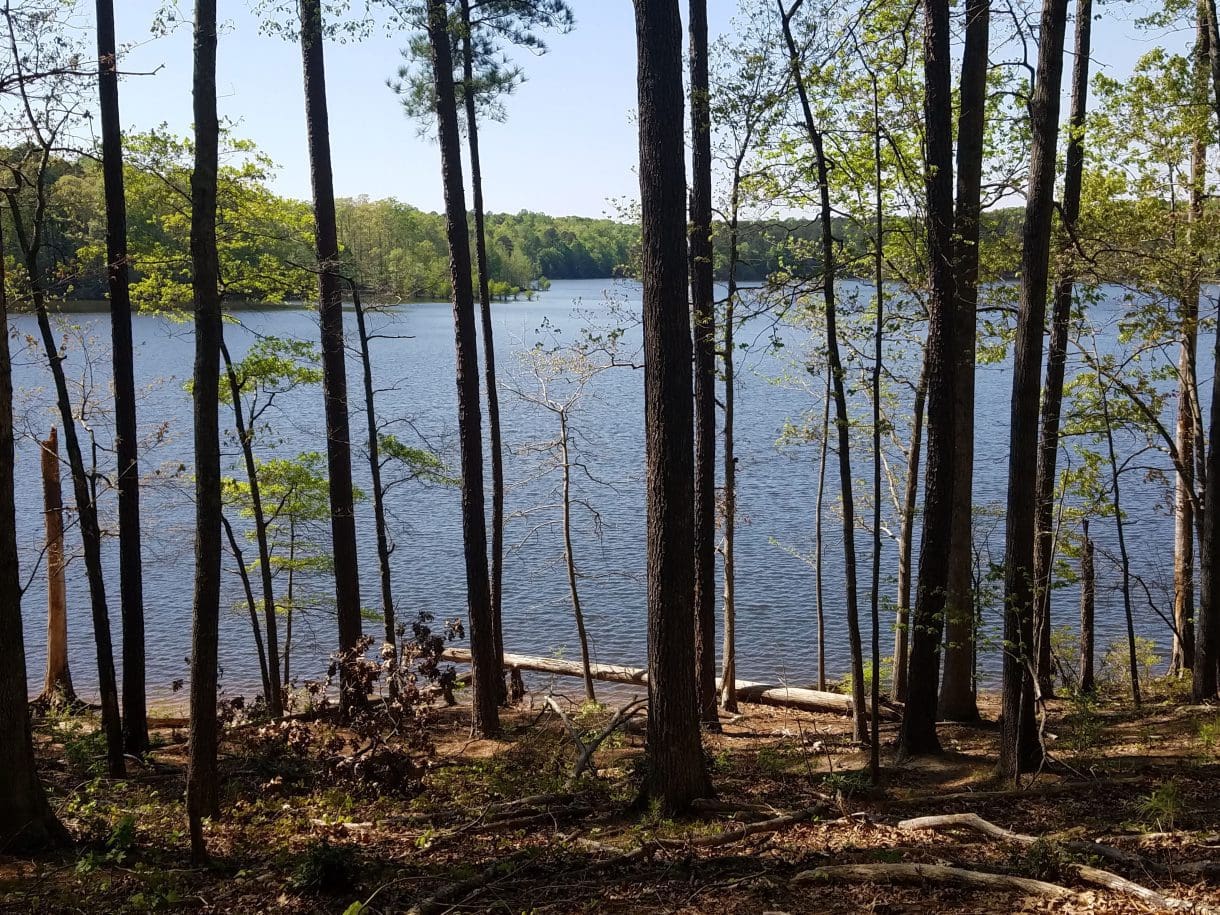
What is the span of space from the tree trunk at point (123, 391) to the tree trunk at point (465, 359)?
3.67 metres

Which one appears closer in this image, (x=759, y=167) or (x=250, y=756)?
(x=250, y=756)

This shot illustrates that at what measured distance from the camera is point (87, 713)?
44.8 feet

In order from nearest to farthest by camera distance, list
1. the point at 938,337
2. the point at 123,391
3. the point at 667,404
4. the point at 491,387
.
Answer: the point at 667,404
the point at 938,337
the point at 123,391
the point at 491,387

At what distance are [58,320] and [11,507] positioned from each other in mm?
4504

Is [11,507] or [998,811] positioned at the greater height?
[11,507]

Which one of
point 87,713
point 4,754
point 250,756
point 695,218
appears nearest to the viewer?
point 4,754

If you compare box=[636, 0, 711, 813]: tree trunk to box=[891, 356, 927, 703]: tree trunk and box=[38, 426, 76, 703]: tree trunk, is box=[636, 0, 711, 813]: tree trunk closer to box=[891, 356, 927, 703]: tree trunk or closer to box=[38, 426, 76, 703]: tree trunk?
box=[891, 356, 927, 703]: tree trunk

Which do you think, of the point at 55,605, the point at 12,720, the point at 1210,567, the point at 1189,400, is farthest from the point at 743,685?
the point at 55,605

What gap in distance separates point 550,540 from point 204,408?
1843 centimetres

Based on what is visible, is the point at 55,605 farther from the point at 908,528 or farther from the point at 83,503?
the point at 908,528

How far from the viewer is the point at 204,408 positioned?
689cm

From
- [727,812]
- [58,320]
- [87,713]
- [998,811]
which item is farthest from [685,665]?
[87,713]

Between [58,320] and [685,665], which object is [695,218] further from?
[58,320]

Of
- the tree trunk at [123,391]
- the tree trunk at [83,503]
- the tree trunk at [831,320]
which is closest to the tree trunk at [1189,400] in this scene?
the tree trunk at [831,320]
